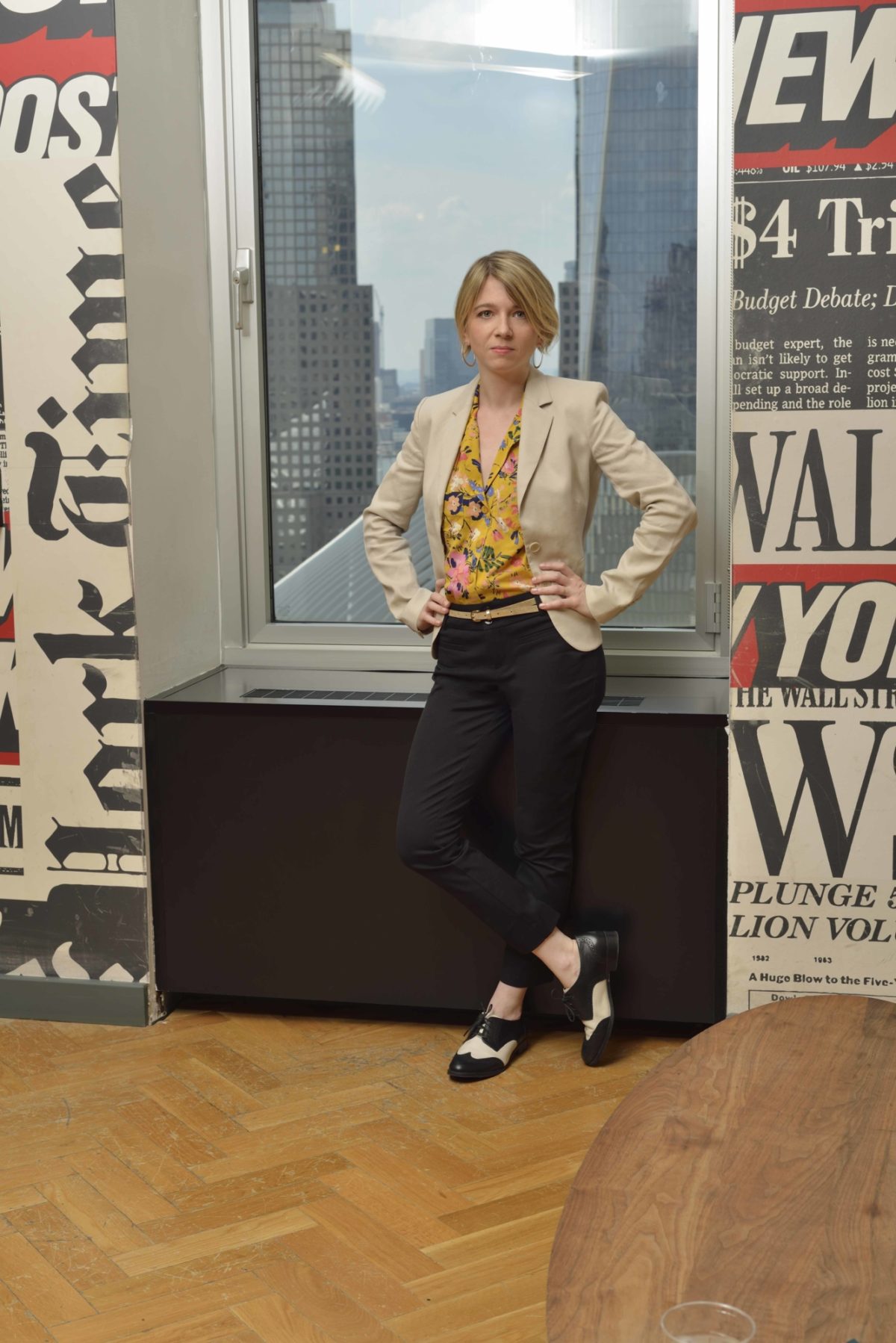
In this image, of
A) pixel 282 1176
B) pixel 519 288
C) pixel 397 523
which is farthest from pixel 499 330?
pixel 282 1176

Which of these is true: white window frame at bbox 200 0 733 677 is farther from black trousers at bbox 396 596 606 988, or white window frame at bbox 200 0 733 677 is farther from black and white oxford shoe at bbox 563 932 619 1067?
black and white oxford shoe at bbox 563 932 619 1067

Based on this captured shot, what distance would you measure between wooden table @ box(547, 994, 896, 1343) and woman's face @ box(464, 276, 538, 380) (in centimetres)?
143

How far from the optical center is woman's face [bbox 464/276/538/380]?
2.60 metres

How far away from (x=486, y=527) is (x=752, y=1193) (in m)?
1.59

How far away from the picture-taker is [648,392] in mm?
3189

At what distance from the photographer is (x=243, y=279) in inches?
129

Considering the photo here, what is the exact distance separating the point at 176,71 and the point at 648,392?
1.32 metres

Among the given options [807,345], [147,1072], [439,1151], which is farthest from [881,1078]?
[147,1072]

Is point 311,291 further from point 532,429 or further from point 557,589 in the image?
point 557,589

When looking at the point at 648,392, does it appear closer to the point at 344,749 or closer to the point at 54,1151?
the point at 344,749

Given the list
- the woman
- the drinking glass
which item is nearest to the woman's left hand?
the woman

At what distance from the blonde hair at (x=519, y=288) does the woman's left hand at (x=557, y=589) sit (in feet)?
1.51

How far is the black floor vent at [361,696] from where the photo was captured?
9.57 ft

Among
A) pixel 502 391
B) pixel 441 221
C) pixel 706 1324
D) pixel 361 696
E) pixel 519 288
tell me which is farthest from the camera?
pixel 441 221
